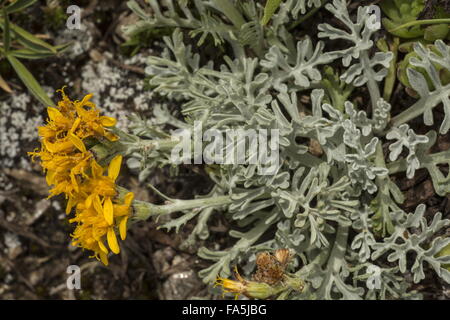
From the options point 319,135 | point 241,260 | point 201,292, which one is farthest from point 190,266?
point 319,135

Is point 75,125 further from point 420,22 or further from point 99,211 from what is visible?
point 420,22

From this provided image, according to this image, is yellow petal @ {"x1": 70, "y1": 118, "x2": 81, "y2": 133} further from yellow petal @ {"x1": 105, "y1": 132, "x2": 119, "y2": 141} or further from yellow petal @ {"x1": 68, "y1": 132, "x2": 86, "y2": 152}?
yellow petal @ {"x1": 105, "y1": 132, "x2": 119, "y2": 141}

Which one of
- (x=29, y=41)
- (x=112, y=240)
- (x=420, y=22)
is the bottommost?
(x=112, y=240)

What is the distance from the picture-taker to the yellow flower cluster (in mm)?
2490

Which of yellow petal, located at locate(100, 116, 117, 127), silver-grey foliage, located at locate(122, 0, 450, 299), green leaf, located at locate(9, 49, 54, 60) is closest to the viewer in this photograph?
yellow petal, located at locate(100, 116, 117, 127)

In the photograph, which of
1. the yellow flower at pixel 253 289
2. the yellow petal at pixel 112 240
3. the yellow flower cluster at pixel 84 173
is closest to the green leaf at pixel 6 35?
the yellow flower cluster at pixel 84 173

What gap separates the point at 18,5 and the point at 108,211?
173 centimetres

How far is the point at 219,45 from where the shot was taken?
11.0ft

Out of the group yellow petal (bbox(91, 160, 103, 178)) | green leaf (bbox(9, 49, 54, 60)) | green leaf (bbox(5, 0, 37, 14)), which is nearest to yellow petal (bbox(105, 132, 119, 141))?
yellow petal (bbox(91, 160, 103, 178))

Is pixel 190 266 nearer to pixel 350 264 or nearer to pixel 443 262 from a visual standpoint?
pixel 350 264

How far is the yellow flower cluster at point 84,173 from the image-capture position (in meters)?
2.49

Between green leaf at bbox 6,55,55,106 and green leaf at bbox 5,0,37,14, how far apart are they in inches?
11.5

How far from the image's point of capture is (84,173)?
2.52m

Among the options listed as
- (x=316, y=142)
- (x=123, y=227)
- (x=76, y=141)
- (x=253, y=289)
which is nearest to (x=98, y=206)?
(x=123, y=227)
